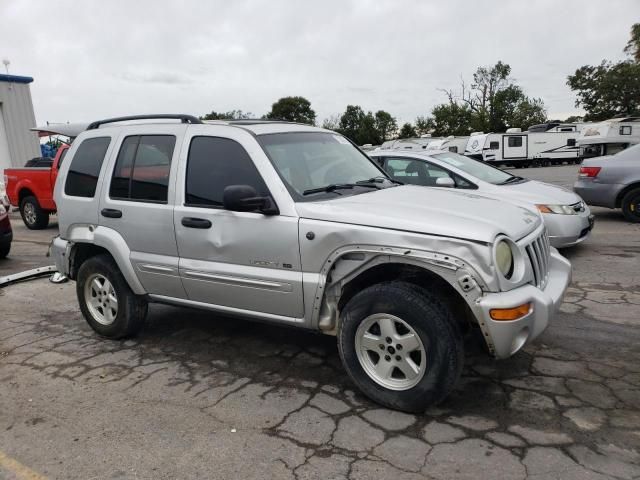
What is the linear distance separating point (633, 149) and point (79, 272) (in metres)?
9.18

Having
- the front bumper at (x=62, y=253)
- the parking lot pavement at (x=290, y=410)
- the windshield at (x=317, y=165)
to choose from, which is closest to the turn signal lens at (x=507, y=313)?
the parking lot pavement at (x=290, y=410)

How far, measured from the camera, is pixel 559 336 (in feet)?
14.6

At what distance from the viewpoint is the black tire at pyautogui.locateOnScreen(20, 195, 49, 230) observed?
40.9 ft

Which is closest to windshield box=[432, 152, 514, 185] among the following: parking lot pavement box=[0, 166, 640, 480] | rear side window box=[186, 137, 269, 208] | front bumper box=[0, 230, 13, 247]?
parking lot pavement box=[0, 166, 640, 480]

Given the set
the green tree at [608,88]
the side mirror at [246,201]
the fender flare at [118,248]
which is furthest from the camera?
the green tree at [608,88]

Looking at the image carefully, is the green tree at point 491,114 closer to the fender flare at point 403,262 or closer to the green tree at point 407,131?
the green tree at point 407,131

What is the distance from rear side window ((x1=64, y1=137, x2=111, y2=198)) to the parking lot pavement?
1328 millimetres

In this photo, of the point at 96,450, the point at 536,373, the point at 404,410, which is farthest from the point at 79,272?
the point at 536,373

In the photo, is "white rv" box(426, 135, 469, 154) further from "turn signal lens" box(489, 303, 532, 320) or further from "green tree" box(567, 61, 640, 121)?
"turn signal lens" box(489, 303, 532, 320)

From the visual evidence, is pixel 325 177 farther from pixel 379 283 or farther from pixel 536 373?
pixel 536 373

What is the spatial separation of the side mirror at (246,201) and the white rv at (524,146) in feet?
100

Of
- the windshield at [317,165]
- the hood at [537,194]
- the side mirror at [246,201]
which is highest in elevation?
the windshield at [317,165]

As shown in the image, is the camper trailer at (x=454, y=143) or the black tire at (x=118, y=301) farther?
the camper trailer at (x=454, y=143)

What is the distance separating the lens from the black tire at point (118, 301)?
15.3 ft
